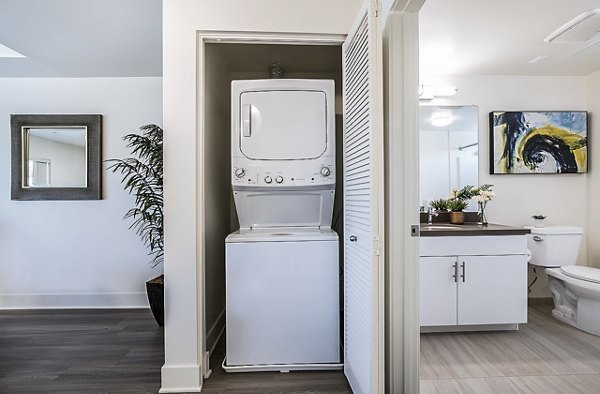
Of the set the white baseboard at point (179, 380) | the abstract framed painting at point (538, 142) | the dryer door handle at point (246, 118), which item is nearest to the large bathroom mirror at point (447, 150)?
the abstract framed painting at point (538, 142)

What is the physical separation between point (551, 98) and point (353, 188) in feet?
9.09

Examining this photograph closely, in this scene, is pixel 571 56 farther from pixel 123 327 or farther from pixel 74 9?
pixel 123 327

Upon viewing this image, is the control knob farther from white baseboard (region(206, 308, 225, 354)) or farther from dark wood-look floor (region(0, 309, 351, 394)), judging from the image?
dark wood-look floor (region(0, 309, 351, 394))

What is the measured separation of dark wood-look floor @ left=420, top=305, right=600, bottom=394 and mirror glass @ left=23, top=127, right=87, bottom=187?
3530 millimetres

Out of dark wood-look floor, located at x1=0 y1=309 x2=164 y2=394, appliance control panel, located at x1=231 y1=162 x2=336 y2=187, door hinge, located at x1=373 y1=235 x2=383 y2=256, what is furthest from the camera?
appliance control panel, located at x1=231 y1=162 x2=336 y2=187

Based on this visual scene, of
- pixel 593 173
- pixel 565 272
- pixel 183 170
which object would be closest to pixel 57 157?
pixel 183 170

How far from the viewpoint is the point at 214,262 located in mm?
2387

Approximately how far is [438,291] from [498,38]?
79.6 inches

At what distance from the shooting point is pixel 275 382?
1907 millimetres

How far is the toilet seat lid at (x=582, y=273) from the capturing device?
246 cm

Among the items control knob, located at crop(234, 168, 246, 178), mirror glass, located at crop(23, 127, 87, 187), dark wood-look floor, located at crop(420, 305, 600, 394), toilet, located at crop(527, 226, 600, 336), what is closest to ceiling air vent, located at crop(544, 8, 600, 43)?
toilet, located at crop(527, 226, 600, 336)

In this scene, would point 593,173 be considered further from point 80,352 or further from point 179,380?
point 80,352

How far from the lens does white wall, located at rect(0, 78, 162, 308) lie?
3.18m

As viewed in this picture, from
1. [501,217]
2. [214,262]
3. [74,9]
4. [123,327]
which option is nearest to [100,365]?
[123,327]
